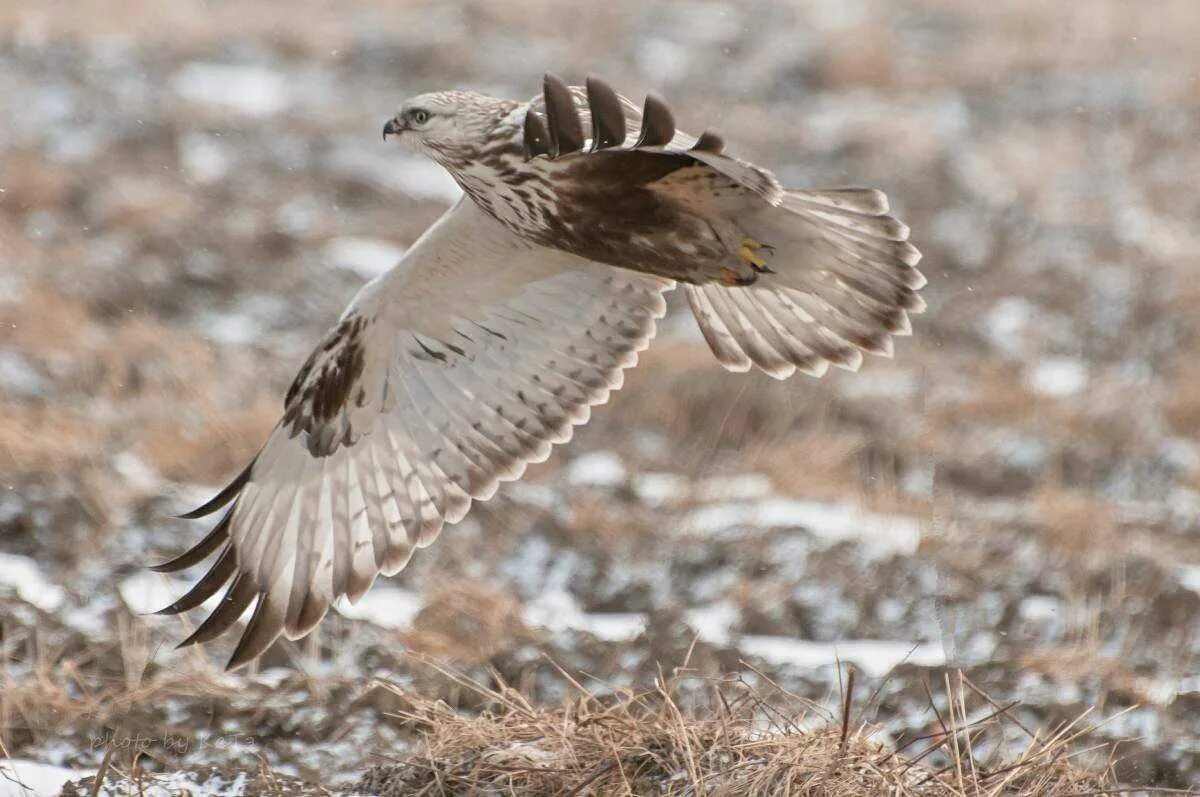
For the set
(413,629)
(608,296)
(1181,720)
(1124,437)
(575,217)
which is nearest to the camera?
(575,217)

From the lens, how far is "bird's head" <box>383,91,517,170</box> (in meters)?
3.85

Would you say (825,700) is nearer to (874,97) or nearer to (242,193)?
(242,193)

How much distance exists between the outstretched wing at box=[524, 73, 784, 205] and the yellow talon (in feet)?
2.62

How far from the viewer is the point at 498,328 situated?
459 centimetres

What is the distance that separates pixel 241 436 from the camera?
22.0 ft

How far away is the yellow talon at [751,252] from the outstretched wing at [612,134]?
2.62ft

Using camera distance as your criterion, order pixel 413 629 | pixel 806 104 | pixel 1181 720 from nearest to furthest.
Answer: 1. pixel 1181 720
2. pixel 413 629
3. pixel 806 104

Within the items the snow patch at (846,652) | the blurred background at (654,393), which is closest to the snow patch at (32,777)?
the blurred background at (654,393)

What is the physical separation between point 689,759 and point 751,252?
1.41 metres

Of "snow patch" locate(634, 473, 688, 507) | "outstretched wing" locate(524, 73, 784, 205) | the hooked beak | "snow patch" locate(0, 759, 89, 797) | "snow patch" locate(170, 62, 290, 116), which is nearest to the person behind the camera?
"outstretched wing" locate(524, 73, 784, 205)

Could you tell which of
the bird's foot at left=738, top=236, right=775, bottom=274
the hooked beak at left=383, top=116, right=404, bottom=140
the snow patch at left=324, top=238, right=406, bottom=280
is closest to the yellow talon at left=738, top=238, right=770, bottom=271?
the bird's foot at left=738, top=236, right=775, bottom=274

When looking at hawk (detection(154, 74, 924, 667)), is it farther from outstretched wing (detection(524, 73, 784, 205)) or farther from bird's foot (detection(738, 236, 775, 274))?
outstretched wing (detection(524, 73, 784, 205))

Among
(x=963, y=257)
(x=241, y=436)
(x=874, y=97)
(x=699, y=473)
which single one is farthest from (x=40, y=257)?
(x=874, y=97)

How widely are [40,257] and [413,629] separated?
15.1ft
